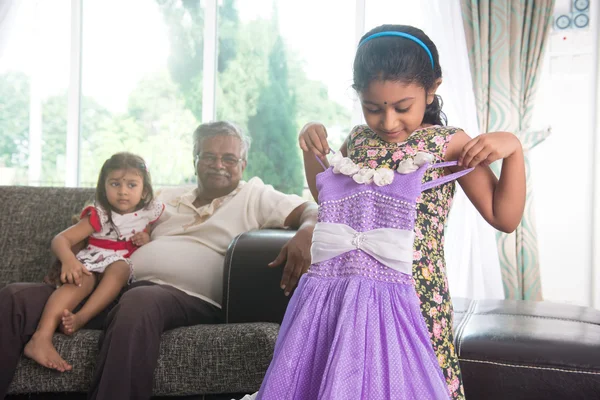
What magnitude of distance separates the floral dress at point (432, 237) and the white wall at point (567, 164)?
8.51ft

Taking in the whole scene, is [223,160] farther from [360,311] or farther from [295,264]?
[360,311]

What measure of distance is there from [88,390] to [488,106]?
2.67 metres

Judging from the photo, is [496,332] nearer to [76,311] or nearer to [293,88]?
[76,311]

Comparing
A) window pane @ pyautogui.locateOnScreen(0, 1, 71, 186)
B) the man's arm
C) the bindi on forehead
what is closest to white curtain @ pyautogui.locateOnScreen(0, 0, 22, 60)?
window pane @ pyautogui.locateOnScreen(0, 1, 71, 186)

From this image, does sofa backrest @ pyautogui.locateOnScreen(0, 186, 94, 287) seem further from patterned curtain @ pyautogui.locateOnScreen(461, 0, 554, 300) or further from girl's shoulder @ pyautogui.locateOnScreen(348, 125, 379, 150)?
patterned curtain @ pyautogui.locateOnScreen(461, 0, 554, 300)

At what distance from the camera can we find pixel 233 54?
4.32m

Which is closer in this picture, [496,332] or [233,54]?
[496,332]

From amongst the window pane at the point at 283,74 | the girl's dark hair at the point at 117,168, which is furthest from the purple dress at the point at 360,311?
the window pane at the point at 283,74

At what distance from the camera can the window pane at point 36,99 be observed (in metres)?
4.52

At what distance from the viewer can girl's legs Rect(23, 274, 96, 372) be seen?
72.2 inches

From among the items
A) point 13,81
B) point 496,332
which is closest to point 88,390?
point 496,332

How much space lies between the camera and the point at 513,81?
358cm

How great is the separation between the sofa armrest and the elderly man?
10 centimetres

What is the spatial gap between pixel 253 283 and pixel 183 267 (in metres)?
0.36
